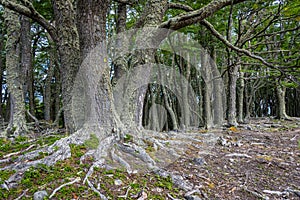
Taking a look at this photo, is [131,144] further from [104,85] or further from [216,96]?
[216,96]

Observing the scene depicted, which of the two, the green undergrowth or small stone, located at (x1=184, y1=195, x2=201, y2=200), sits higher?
the green undergrowth

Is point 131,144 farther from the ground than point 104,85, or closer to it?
closer to it

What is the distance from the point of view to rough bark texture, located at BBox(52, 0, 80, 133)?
3576mm

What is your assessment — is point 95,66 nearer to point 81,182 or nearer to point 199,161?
point 81,182

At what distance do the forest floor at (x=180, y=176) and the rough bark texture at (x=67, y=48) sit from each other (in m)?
0.83

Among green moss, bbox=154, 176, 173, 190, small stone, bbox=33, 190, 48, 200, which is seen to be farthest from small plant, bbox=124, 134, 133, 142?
small stone, bbox=33, 190, 48, 200

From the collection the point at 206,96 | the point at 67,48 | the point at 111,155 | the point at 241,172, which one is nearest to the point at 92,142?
the point at 111,155

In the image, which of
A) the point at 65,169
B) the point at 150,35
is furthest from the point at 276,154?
the point at 65,169

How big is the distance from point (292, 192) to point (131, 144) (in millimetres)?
2170

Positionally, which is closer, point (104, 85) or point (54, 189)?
point (54, 189)

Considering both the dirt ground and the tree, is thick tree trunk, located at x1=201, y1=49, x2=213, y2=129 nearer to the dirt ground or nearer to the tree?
the dirt ground

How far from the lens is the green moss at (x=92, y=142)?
2.93 metres

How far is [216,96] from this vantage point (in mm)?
9281

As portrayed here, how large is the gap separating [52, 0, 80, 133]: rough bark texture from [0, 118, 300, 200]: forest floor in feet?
2.71
